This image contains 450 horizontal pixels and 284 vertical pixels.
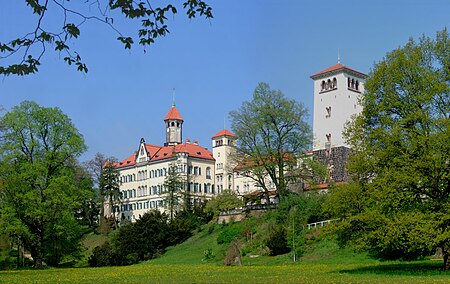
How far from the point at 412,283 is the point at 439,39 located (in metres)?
12.4

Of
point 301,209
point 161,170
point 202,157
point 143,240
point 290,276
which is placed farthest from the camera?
point 202,157

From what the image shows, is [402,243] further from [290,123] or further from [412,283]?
[290,123]

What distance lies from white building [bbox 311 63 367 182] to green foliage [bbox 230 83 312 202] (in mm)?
19777

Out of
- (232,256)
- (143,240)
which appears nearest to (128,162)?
(143,240)

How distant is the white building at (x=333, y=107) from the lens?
80.1m

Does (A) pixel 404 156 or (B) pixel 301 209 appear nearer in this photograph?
(A) pixel 404 156

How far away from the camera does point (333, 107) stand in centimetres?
8200

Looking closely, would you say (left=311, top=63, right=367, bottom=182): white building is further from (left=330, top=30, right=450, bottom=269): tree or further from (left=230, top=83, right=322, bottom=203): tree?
(left=330, top=30, right=450, bottom=269): tree

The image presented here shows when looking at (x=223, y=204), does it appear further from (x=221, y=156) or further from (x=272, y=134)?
(x=221, y=156)

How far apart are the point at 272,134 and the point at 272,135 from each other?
116mm

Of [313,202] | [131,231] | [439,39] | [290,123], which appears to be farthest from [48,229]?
[439,39]

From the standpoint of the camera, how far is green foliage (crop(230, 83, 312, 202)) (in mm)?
59625

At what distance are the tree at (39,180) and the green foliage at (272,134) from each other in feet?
61.0

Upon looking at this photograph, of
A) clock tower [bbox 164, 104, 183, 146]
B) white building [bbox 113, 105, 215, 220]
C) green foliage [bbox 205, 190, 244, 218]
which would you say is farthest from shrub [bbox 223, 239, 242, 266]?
clock tower [bbox 164, 104, 183, 146]
